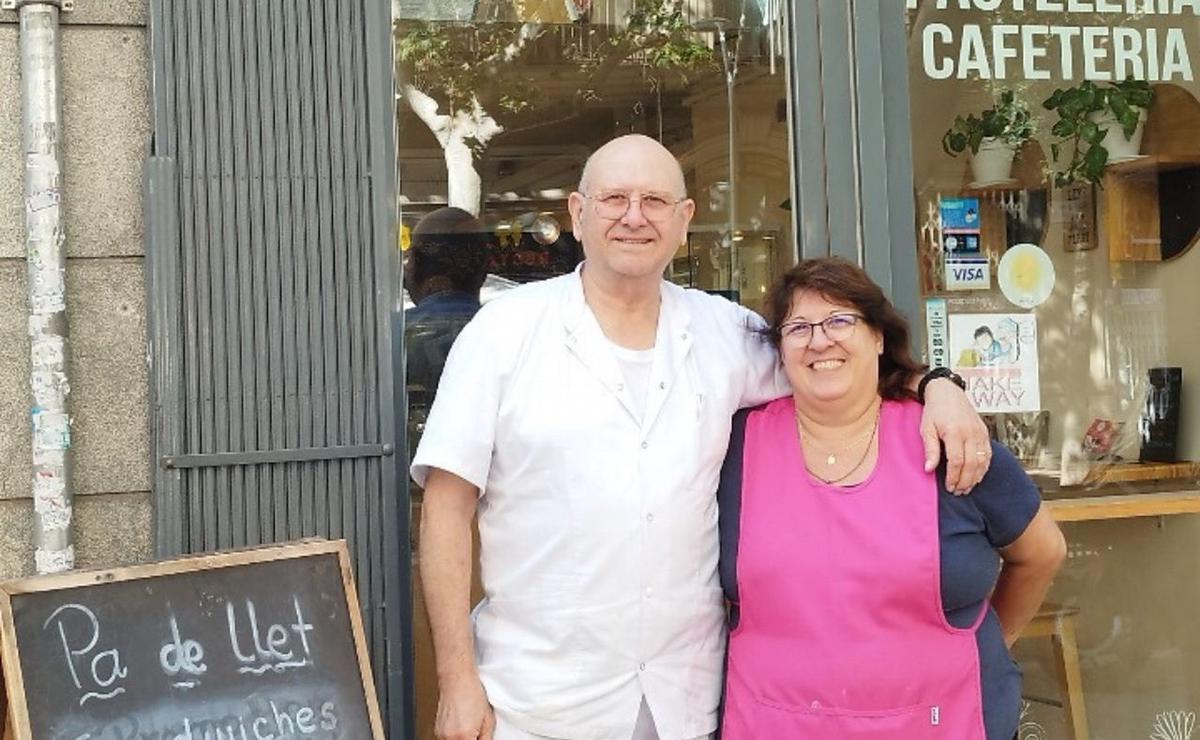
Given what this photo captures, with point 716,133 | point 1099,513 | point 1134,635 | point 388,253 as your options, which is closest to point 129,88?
point 388,253

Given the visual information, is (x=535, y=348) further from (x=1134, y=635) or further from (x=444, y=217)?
(x=1134, y=635)

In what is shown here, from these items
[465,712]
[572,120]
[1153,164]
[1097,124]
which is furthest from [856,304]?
[1153,164]

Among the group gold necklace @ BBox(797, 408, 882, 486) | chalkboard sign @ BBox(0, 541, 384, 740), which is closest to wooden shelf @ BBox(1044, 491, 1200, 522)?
gold necklace @ BBox(797, 408, 882, 486)

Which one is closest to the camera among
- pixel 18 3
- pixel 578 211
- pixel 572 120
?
pixel 578 211

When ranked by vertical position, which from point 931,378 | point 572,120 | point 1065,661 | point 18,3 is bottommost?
point 1065,661

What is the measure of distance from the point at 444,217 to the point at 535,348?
1012mm

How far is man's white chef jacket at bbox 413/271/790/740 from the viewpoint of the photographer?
270cm

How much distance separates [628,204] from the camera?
2.73 meters

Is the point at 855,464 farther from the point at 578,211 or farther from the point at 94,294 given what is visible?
the point at 94,294

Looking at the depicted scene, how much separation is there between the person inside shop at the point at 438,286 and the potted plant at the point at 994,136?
1.47m

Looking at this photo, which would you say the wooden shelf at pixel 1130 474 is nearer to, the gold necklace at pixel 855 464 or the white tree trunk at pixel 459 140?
the gold necklace at pixel 855 464

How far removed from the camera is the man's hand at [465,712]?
269cm

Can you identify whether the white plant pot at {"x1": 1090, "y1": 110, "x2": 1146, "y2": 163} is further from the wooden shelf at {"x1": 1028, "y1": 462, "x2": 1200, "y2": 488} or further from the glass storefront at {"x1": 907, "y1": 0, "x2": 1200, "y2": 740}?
the wooden shelf at {"x1": 1028, "y1": 462, "x2": 1200, "y2": 488}

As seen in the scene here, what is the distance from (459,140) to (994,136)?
5.42 feet
